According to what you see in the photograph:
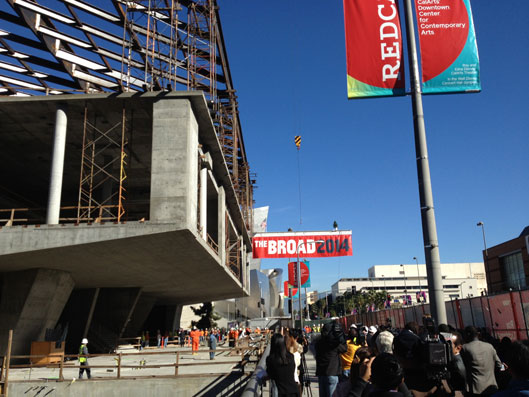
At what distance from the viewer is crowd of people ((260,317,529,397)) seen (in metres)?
3.29

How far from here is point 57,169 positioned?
19812 mm

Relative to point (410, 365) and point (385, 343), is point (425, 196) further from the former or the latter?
point (410, 365)

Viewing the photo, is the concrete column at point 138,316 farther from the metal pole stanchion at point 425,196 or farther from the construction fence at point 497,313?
the metal pole stanchion at point 425,196

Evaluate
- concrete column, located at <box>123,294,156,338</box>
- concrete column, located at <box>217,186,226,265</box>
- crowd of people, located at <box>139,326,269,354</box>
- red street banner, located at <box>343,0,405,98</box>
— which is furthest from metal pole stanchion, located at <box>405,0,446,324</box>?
concrete column, located at <box>123,294,156,338</box>

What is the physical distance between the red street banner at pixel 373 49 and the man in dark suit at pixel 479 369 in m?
5.28

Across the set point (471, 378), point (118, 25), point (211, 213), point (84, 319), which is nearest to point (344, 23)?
point (471, 378)

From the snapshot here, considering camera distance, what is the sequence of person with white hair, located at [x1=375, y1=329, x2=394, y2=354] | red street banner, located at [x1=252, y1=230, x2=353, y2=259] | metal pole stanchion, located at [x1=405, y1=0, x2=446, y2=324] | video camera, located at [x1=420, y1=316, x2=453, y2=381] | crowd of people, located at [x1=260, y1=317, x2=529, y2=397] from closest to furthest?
crowd of people, located at [x1=260, y1=317, x2=529, y2=397], video camera, located at [x1=420, y1=316, x2=453, y2=381], person with white hair, located at [x1=375, y1=329, x2=394, y2=354], metal pole stanchion, located at [x1=405, y1=0, x2=446, y2=324], red street banner, located at [x1=252, y1=230, x2=353, y2=259]

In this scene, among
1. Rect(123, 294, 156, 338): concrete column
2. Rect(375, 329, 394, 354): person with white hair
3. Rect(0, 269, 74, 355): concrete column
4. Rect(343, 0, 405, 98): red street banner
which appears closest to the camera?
Rect(375, 329, 394, 354): person with white hair

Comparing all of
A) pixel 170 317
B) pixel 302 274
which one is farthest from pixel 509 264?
pixel 170 317

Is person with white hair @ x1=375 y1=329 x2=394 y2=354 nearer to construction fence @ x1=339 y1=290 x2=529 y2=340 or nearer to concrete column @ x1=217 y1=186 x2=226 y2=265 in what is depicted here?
construction fence @ x1=339 y1=290 x2=529 y2=340

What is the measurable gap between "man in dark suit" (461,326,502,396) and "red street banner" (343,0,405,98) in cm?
528

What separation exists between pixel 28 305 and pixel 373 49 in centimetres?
1925

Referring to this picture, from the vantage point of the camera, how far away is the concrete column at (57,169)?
19.0 meters

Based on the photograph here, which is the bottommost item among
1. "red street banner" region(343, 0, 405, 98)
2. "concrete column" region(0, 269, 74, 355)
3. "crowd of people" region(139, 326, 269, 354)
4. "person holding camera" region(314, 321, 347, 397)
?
"crowd of people" region(139, 326, 269, 354)
